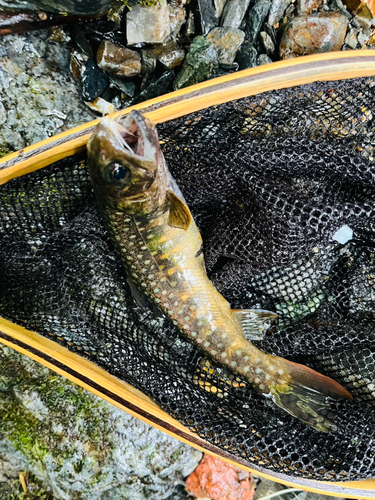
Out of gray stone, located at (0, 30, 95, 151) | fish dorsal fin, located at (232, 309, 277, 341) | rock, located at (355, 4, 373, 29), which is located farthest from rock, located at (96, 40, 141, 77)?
fish dorsal fin, located at (232, 309, 277, 341)

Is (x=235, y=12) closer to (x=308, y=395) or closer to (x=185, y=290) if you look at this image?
(x=185, y=290)

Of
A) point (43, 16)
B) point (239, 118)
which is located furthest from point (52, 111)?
point (239, 118)

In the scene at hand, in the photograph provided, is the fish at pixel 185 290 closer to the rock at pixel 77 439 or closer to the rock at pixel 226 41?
the rock at pixel 77 439

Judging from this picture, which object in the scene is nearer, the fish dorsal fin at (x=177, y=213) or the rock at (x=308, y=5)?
the fish dorsal fin at (x=177, y=213)

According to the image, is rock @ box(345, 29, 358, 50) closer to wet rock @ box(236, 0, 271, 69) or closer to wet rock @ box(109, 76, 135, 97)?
wet rock @ box(236, 0, 271, 69)

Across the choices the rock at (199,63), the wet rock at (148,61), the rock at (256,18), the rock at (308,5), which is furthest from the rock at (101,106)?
the rock at (308,5)

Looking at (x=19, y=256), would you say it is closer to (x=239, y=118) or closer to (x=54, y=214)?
(x=54, y=214)
